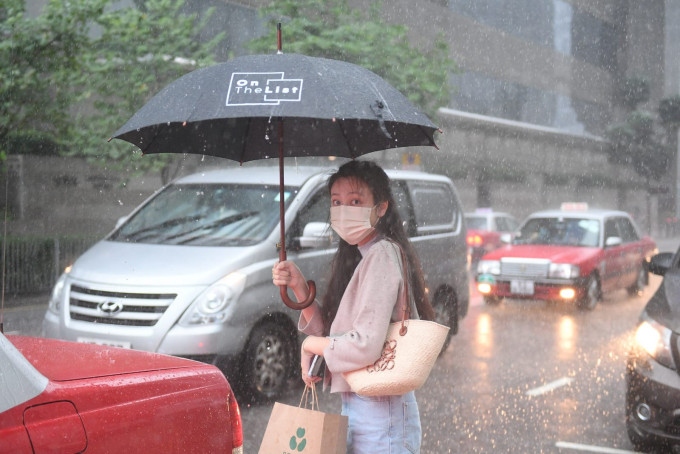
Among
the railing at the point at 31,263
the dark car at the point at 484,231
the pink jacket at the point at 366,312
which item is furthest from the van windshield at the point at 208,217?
the dark car at the point at 484,231

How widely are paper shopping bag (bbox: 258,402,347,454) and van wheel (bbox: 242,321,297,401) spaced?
11.3 ft

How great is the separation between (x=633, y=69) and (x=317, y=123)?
55324 mm

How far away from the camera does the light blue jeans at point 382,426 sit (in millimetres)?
2594

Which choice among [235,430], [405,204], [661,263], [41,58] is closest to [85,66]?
[41,58]

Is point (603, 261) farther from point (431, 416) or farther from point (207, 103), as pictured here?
point (207, 103)

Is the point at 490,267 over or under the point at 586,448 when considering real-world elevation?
under

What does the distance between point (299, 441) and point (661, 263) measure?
3.79m

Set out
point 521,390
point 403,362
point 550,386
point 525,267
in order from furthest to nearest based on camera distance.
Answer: point 525,267
point 550,386
point 521,390
point 403,362

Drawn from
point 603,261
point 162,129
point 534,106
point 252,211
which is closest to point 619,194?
point 534,106

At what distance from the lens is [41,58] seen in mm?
12047

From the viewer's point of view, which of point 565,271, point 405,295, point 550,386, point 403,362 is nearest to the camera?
point 403,362

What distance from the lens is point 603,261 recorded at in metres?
12.6

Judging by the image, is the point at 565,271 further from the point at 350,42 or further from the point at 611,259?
the point at 350,42

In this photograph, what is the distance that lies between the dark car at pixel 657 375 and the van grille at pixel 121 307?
10.5 ft
